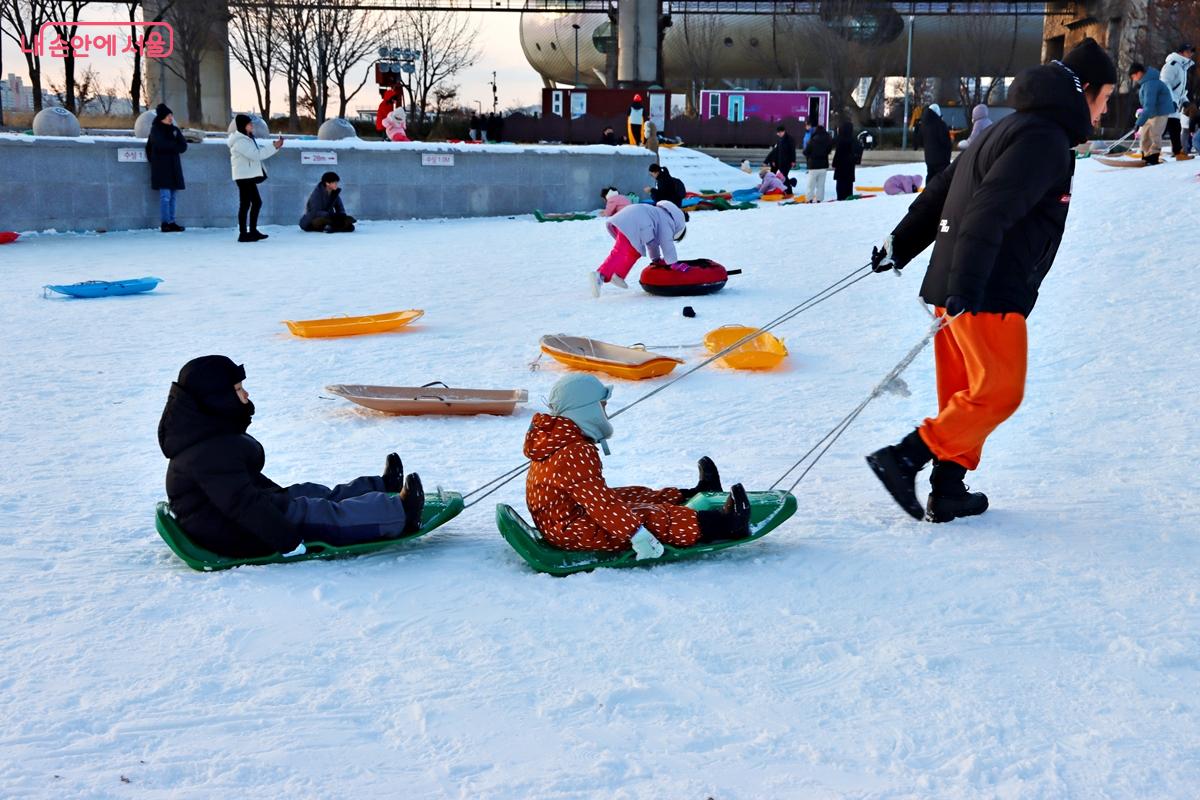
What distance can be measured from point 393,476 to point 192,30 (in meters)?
31.9

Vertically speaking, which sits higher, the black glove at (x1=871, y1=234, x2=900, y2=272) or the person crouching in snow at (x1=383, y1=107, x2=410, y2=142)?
the person crouching in snow at (x1=383, y1=107, x2=410, y2=142)

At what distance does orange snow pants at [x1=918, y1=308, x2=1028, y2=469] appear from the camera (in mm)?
3725

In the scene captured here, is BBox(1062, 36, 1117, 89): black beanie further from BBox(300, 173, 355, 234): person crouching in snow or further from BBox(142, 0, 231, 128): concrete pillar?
BBox(142, 0, 231, 128): concrete pillar

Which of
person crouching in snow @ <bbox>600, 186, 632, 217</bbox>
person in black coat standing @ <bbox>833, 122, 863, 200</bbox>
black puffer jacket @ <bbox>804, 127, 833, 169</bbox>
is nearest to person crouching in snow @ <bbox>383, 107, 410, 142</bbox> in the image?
person crouching in snow @ <bbox>600, 186, 632, 217</bbox>

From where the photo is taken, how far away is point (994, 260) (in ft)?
12.0

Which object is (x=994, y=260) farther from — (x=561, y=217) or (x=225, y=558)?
(x=561, y=217)

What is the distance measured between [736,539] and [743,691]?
2.89 feet

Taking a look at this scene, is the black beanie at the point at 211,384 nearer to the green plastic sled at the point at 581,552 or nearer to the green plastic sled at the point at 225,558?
the green plastic sled at the point at 225,558

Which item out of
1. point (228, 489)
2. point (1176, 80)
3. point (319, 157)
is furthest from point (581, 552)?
point (319, 157)

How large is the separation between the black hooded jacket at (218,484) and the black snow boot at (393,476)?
0.43m

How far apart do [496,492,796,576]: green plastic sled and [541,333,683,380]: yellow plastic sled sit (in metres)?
2.75

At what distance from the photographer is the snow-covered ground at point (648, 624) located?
243cm

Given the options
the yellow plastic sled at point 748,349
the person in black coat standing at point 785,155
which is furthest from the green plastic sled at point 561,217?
the yellow plastic sled at point 748,349

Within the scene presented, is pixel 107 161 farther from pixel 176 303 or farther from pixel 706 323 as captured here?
pixel 706 323
